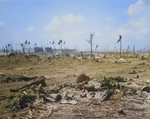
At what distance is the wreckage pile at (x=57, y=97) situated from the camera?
3.89 meters

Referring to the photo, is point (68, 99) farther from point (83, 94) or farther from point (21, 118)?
point (21, 118)

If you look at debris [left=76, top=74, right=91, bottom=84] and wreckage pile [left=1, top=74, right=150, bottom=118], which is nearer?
wreckage pile [left=1, top=74, right=150, bottom=118]

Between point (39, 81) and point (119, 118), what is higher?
point (39, 81)

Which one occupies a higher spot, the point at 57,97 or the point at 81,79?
the point at 81,79

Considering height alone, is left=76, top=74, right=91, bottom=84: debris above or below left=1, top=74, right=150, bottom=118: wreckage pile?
above

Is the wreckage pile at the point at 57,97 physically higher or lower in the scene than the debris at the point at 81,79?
lower

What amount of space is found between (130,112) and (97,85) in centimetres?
212

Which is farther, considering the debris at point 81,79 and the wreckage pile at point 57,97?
the debris at point 81,79

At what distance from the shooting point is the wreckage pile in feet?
12.8

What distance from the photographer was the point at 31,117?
11.4 ft

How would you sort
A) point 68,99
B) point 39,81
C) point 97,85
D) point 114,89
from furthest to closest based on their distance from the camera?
1. point 39,81
2. point 97,85
3. point 114,89
4. point 68,99

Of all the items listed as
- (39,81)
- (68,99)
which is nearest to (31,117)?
(68,99)

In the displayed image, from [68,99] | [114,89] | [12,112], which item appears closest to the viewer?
[12,112]

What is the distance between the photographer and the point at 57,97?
15.4ft
